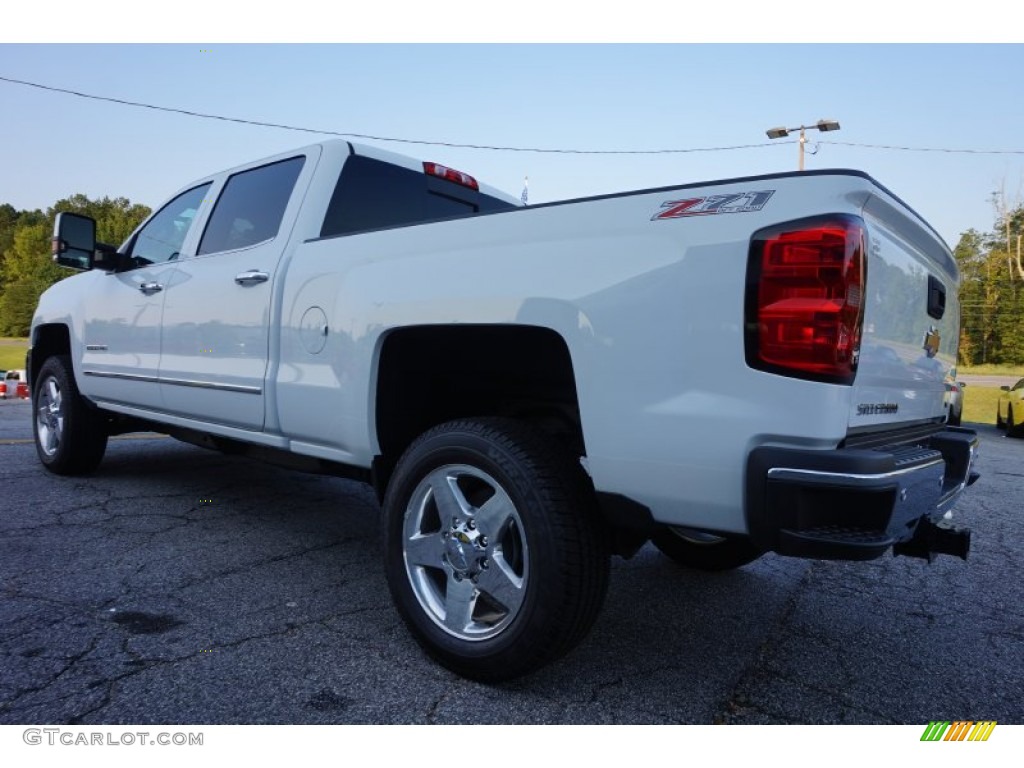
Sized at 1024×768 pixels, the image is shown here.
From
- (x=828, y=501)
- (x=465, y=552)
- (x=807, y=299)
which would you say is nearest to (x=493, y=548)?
(x=465, y=552)

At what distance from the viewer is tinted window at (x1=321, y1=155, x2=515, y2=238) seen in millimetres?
3445

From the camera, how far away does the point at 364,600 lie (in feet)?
9.90

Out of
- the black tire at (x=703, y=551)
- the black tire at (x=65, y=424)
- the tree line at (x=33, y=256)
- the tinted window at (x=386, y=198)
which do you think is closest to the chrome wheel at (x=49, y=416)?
the black tire at (x=65, y=424)

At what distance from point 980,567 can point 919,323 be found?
226cm

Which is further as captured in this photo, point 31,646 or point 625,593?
point 625,593

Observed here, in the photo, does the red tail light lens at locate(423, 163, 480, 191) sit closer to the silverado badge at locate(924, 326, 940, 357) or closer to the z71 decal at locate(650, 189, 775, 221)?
the z71 decal at locate(650, 189, 775, 221)

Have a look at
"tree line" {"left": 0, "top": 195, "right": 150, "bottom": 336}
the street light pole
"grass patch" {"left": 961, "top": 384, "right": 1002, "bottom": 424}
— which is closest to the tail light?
"grass patch" {"left": 961, "top": 384, "right": 1002, "bottom": 424}

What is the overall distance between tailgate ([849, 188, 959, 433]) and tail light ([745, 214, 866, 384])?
4.6 inches

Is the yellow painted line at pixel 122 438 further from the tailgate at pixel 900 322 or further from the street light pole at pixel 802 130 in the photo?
the street light pole at pixel 802 130

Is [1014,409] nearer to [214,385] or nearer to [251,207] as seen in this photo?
[251,207]

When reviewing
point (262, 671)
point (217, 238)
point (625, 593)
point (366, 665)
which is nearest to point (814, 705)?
point (625, 593)

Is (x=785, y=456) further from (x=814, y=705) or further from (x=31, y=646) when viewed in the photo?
(x=31, y=646)

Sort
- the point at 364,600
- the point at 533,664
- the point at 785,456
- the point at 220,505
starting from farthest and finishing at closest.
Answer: the point at 220,505 → the point at 364,600 → the point at 533,664 → the point at 785,456

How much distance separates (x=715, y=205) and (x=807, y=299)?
358 mm
